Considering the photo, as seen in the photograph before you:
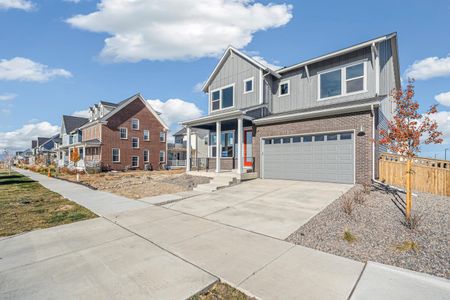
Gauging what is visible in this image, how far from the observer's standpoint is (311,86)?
43.7 ft

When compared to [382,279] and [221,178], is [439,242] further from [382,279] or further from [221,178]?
[221,178]

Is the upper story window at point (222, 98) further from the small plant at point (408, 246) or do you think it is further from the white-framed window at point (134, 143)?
the white-framed window at point (134, 143)

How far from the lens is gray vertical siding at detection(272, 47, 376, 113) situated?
36.7ft

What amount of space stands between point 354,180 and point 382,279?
7748 mm

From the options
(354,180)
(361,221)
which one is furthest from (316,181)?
(361,221)

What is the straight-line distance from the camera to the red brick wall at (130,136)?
26094 mm

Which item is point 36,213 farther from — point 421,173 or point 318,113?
point 421,173

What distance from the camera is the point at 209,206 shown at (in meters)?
7.66

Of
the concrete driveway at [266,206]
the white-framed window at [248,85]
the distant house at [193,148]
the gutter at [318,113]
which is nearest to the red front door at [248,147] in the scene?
the gutter at [318,113]

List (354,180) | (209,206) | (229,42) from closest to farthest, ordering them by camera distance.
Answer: (209,206), (354,180), (229,42)

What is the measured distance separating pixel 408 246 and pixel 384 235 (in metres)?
0.56

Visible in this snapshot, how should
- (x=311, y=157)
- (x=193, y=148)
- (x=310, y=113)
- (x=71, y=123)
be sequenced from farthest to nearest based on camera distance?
(x=193, y=148)
(x=71, y=123)
(x=311, y=157)
(x=310, y=113)

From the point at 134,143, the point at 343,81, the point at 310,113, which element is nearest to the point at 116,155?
the point at 134,143

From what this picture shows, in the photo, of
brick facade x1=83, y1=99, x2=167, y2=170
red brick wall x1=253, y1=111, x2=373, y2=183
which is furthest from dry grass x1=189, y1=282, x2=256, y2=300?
brick facade x1=83, y1=99, x2=167, y2=170
